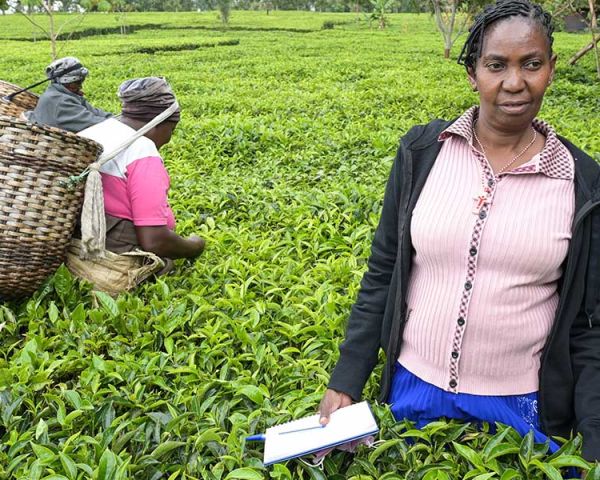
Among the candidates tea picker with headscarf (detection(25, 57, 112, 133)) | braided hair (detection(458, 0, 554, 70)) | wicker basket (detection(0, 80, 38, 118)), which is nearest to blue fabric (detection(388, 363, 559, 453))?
braided hair (detection(458, 0, 554, 70))

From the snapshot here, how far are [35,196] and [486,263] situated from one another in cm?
168

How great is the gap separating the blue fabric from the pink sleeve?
1.41 meters

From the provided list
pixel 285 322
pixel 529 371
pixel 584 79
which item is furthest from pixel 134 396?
pixel 584 79

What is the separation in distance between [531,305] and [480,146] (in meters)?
0.40

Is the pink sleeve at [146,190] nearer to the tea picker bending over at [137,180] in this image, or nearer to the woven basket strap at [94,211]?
the tea picker bending over at [137,180]

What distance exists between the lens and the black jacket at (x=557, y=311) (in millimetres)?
1400

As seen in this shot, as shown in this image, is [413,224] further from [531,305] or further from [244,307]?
[244,307]

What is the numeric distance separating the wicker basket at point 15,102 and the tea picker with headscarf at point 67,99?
599 millimetres

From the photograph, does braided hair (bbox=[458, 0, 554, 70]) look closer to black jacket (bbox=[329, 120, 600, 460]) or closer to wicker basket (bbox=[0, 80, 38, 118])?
black jacket (bbox=[329, 120, 600, 460])

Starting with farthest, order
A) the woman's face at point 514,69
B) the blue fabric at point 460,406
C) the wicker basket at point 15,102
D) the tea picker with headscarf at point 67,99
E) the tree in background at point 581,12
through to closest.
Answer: the tree in background at point 581,12 → the tea picker with headscarf at point 67,99 → the wicker basket at point 15,102 → the blue fabric at point 460,406 → the woman's face at point 514,69

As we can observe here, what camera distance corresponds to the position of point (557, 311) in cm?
144

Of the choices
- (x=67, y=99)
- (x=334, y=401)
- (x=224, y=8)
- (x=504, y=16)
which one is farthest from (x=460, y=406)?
(x=224, y=8)

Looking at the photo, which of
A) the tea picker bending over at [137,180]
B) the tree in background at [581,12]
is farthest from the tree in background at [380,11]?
the tea picker bending over at [137,180]

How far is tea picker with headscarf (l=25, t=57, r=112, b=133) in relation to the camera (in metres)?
4.04
